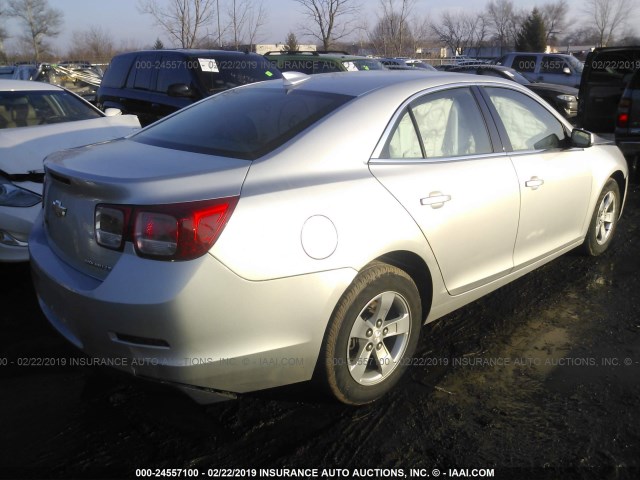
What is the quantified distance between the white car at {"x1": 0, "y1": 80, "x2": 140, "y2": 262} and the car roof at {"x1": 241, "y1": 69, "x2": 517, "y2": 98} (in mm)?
2014

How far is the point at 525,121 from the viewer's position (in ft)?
12.7

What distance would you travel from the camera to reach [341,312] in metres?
2.56

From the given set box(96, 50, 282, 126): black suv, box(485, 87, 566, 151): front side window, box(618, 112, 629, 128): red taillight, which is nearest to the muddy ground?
box(485, 87, 566, 151): front side window

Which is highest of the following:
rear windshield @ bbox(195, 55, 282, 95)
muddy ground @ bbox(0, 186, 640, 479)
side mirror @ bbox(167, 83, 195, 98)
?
rear windshield @ bbox(195, 55, 282, 95)

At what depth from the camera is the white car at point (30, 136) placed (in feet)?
13.6

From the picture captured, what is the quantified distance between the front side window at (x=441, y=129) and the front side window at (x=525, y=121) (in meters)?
0.26

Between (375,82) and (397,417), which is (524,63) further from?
(397,417)

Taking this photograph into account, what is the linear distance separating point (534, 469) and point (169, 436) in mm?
1568

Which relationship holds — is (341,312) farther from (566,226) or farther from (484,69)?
(484,69)

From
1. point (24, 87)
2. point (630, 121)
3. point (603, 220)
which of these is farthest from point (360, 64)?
point (603, 220)

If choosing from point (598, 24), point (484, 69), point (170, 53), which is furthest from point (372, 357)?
point (598, 24)

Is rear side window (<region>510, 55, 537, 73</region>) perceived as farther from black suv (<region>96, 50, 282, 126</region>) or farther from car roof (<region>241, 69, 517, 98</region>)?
car roof (<region>241, 69, 517, 98</region>)

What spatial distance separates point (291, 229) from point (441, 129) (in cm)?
133

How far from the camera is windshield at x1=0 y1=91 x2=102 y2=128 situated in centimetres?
585
